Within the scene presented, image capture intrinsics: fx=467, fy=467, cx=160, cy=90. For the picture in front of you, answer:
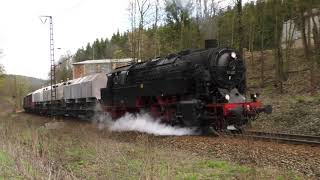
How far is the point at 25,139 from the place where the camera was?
1706 centimetres

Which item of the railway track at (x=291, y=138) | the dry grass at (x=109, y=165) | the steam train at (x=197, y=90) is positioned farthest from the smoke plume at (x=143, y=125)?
the dry grass at (x=109, y=165)

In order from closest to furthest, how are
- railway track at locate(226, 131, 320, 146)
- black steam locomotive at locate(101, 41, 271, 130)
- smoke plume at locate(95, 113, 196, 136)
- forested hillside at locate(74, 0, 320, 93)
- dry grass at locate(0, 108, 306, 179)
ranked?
dry grass at locate(0, 108, 306, 179) → railway track at locate(226, 131, 320, 146) → black steam locomotive at locate(101, 41, 271, 130) → smoke plume at locate(95, 113, 196, 136) → forested hillside at locate(74, 0, 320, 93)

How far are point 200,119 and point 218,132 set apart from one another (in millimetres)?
1118

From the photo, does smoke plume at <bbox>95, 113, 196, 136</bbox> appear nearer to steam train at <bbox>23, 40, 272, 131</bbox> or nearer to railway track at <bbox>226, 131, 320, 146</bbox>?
steam train at <bbox>23, 40, 272, 131</bbox>

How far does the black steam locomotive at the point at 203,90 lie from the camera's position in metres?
18.5

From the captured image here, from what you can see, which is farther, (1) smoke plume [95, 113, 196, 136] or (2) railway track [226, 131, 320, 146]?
(1) smoke plume [95, 113, 196, 136]

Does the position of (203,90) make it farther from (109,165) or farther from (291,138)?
(109,165)

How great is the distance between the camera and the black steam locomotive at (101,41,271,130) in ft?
60.6

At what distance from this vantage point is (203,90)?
1880cm

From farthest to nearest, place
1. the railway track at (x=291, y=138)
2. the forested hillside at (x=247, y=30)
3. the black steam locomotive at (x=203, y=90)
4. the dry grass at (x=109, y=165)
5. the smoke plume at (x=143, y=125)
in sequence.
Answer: the forested hillside at (x=247, y=30) → the smoke plume at (x=143, y=125) → the black steam locomotive at (x=203, y=90) → the railway track at (x=291, y=138) → the dry grass at (x=109, y=165)

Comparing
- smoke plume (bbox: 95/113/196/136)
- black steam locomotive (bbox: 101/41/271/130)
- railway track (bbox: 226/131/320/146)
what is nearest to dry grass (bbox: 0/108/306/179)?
railway track (bbox: 226/131/320/146)

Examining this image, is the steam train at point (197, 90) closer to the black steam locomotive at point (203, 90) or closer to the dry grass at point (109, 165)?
the black steam locomotive at point (203, 90)

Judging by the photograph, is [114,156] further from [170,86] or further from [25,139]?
[170,86]

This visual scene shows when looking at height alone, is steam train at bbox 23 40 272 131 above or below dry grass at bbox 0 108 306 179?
above
